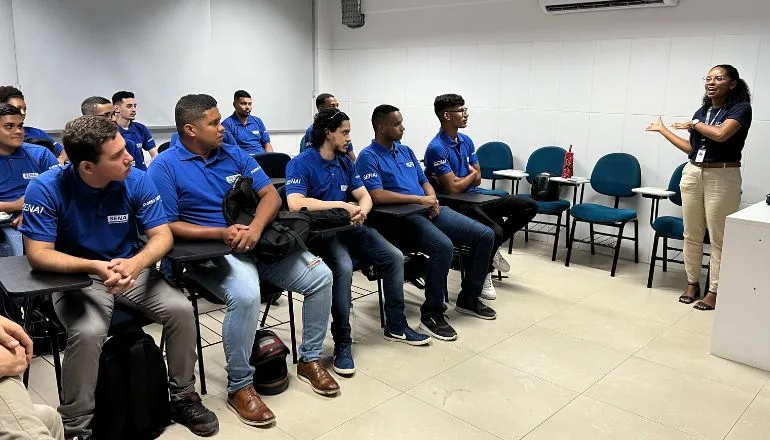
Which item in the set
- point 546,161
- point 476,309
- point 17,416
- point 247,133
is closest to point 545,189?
point 546,161

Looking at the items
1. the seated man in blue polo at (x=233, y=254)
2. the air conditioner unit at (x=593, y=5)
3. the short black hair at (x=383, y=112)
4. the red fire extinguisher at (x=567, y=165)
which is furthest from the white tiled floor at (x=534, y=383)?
the air conditioner unit at (x=593, y=5)

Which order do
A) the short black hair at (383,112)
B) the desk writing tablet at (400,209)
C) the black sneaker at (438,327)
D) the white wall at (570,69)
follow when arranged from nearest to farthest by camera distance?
the desk writing tablet at (400,209)
the black sneaker at (438,327)
the short black hair at (383,112)
the white wall at (570,69)

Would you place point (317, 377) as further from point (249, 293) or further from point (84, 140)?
point (84, 140)

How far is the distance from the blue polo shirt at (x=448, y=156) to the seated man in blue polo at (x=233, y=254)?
1.38m

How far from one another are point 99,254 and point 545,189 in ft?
12.0

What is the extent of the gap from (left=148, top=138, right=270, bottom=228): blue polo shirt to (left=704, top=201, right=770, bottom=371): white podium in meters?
2.60

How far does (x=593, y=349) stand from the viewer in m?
3.29

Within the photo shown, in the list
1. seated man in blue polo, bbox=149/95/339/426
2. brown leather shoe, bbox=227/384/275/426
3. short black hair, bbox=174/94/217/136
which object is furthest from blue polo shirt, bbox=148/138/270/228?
brown leather shoe, bbox=227/384/275/426

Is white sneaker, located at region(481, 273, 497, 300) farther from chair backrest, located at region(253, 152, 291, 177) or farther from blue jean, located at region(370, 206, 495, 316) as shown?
chair backrest, located at region(253, 152, 291, 177)

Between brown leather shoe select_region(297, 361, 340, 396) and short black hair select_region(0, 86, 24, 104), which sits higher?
short black hair select_region(0, 86, 24, 104)

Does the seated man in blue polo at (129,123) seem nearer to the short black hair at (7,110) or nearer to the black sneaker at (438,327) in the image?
the short black hair at (7,110)

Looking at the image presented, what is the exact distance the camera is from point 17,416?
1452mm

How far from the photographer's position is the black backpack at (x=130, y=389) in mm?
2158

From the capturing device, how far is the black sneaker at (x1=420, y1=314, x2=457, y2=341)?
3373 millimetres
